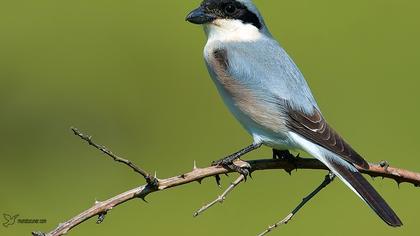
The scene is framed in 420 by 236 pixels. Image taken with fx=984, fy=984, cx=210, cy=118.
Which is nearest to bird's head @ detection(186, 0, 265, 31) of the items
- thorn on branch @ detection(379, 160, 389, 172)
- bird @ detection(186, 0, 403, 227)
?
bird @ detection(186, 0, 403, 227)

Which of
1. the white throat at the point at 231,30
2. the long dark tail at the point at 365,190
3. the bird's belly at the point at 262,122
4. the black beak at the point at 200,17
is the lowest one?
the long dark tail at the point at 365,190

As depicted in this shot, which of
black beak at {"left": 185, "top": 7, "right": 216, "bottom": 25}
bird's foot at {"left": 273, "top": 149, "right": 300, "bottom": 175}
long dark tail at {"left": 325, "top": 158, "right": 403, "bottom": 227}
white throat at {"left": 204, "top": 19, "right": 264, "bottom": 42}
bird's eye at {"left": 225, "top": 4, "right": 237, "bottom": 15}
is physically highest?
black beak at {"left": 185, "top": 7, "right": 216, "bottom": 25}

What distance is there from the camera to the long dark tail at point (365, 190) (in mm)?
4262

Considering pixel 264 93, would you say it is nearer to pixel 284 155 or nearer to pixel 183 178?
pixel 284 155

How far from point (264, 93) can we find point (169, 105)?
3.16 metres

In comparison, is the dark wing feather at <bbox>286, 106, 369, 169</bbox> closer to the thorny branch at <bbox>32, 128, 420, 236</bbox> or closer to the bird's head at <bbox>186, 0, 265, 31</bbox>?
the thorny branch at <bbox>32, 128, 420, 236</bbox>

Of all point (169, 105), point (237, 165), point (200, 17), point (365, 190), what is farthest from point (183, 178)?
point (169, 105)

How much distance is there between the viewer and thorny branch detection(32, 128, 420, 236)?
363cm

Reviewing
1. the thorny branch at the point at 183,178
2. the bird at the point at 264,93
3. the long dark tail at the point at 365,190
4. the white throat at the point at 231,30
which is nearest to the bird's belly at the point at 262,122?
the bird at the point at 264,93

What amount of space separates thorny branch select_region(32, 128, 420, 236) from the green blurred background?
1641 millimetres

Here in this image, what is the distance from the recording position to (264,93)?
4.91 meters

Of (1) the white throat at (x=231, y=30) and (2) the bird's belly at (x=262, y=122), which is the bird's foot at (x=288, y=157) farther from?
(1) the white throat at (x=231, y=30)

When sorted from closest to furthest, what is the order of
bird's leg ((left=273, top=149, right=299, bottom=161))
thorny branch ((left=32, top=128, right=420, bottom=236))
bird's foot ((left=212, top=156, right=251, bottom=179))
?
1. thorny branch ((left=32, top=128, right=420, bottom=236))
2. bird's foot ((left=212, top=156, right=251, bottom=179))
3. bird's leg ((left=273, top=149, right=299, bottom=161))

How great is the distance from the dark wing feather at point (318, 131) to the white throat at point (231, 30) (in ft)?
2.05
